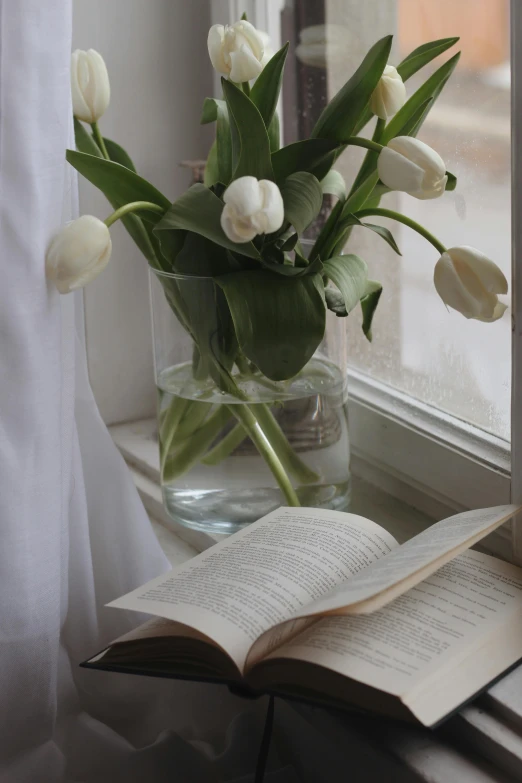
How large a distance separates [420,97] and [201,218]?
209 mm

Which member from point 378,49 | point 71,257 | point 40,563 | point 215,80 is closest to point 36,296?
point 71,257

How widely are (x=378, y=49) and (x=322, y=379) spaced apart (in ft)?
1.09

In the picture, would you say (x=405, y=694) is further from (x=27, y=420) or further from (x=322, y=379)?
(x=322, y=379)

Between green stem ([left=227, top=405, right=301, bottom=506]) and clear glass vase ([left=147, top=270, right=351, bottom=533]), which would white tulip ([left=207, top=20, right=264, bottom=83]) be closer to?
clear glass vase ([left=147, top=270, right=351, bottom=533])

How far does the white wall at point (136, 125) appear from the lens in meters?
1.13

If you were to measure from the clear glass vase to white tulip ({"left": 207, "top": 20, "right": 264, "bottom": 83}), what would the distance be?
0.63ft

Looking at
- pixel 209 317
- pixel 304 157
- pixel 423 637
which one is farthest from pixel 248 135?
pixel 423 637

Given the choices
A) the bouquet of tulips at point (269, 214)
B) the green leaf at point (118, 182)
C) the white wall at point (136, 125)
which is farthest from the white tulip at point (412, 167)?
the white wall at point (136, 125)

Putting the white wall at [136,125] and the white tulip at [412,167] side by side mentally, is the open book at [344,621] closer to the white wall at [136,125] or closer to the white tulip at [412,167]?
the white tulip at [412,167]

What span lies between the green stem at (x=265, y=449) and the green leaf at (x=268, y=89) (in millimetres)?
260

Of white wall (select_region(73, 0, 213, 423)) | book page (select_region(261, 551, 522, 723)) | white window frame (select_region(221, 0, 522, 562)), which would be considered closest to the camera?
book page (select_region(261, 551, 522, 723))

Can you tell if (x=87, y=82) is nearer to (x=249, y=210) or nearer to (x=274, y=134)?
(x=274, y=134)

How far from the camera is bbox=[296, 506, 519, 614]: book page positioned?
568 mm

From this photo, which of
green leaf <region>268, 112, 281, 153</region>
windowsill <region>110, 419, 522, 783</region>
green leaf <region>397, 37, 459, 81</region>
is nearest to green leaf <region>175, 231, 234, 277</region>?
green leaf <region>268, 112, 281, 153</region>
